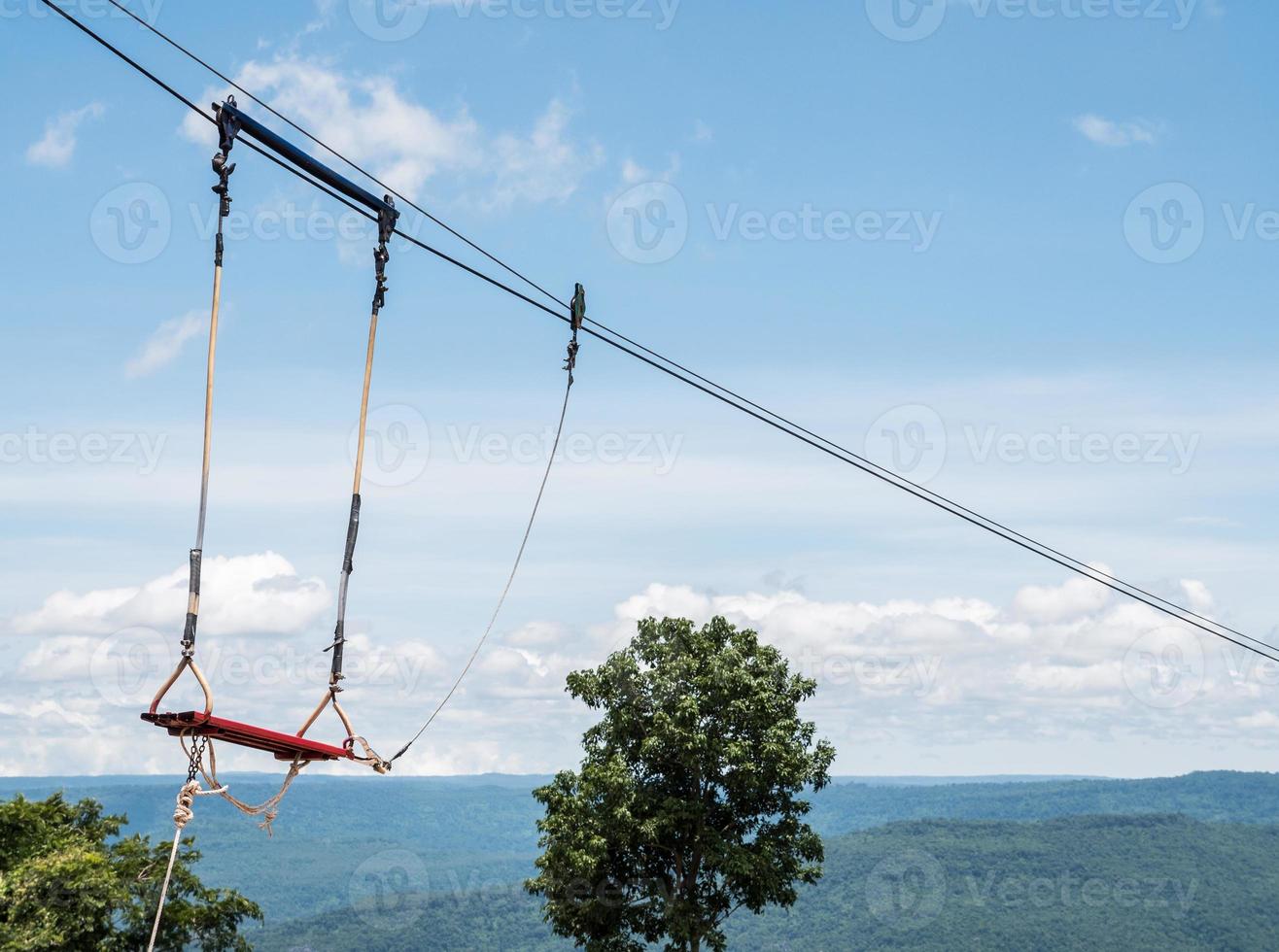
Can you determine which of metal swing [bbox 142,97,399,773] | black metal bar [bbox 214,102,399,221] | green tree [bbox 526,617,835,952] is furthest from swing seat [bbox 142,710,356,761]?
green tree [bbox 526,617,835,952]

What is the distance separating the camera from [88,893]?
36344 millimetres

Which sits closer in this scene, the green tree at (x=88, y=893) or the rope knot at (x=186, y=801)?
the rope knot at (x=186, y=801)

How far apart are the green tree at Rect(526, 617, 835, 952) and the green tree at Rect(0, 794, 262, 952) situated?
1014 centimetres

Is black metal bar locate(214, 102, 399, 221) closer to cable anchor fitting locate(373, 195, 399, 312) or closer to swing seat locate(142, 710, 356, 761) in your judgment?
cable anchor fitting locate(373, 195, 399, 312)

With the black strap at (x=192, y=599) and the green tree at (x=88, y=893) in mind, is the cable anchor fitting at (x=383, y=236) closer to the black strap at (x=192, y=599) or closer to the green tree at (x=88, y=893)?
the black strap at (x=192, y=599)

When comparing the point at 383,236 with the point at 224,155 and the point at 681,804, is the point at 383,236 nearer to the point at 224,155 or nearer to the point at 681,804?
the point at 224,155

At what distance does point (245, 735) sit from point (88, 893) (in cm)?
2896

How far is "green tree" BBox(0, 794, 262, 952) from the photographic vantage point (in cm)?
3566

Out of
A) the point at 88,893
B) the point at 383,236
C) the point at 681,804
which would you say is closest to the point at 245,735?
the point at 383,236

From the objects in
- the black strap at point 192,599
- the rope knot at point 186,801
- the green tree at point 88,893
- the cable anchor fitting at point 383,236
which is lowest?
the green tree at point 88,893

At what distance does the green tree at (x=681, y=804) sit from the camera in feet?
112

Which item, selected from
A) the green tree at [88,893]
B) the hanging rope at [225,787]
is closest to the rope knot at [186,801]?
the hanging rope at [225,787]

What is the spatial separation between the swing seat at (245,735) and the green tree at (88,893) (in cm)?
2210

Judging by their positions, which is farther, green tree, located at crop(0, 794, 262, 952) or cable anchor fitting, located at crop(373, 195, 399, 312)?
green tree, located at crop(0, 794, 262, 952)
